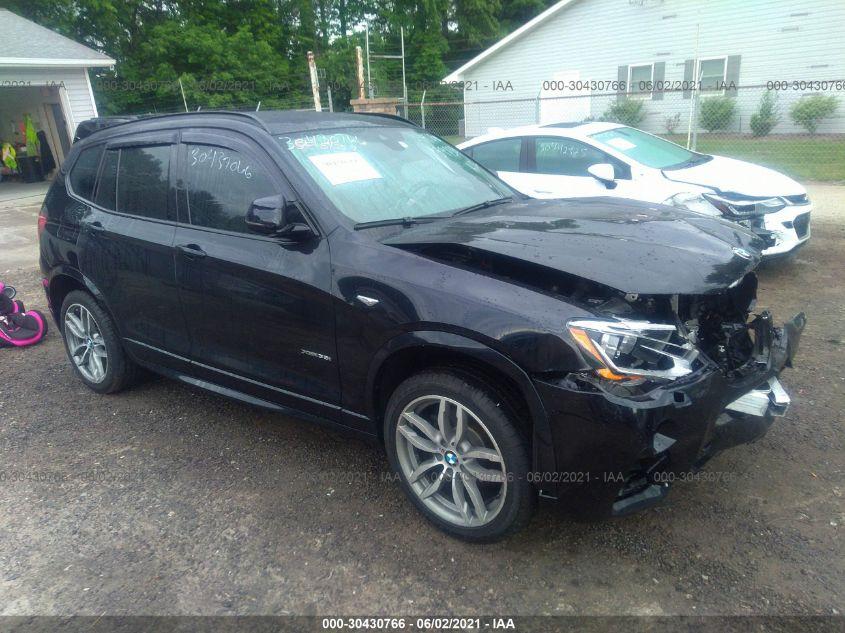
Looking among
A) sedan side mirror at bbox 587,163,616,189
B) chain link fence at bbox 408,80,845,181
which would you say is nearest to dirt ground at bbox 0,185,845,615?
sedan side mirror at bbox 587,163,616,189

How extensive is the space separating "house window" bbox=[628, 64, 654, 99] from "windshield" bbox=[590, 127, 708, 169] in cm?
1360

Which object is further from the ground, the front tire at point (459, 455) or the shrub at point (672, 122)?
the front tire at point (459, 455)

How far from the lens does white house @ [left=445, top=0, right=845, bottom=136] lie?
17.5 metres

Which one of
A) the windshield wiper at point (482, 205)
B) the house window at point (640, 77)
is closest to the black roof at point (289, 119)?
the windshield wiper at point (482, 205)

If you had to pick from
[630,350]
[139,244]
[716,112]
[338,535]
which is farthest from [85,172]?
[716,112]

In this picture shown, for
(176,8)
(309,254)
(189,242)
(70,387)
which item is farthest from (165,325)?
(176,8)

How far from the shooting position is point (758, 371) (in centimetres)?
277

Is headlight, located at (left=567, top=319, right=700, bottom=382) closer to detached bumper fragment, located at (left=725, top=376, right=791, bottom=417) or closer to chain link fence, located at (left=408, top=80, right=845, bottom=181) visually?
detached bumper fragment, located at (left=725, top=376, right=791, bottom=417)

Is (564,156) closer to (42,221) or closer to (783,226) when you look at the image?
(783,226)

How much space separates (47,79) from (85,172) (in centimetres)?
1531

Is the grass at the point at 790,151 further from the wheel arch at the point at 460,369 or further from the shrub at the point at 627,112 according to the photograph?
the wheel arch at the point at 460,369

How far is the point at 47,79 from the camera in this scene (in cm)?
1684

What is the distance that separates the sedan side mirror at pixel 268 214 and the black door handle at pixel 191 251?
0.57 metres

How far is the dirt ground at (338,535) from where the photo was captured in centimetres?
261
